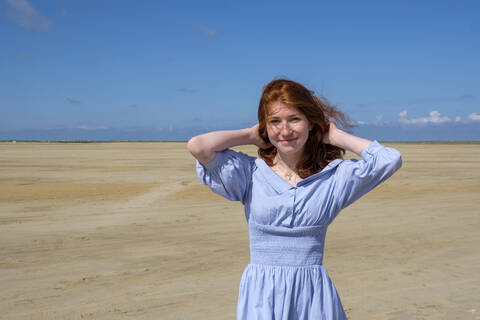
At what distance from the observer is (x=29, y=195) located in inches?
492

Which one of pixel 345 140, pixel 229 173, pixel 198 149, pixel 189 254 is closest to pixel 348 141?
pixel 345 140

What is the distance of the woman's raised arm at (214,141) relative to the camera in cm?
185

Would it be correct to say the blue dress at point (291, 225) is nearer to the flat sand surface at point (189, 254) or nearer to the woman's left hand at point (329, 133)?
the woman's left hand at point (329, 133)

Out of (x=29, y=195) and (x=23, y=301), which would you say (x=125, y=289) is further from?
(x=29, y=195)

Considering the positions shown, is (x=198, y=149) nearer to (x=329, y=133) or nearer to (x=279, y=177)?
(x=279, y=177)

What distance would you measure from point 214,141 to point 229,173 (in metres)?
0.15

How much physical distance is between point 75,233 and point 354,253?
199 inches

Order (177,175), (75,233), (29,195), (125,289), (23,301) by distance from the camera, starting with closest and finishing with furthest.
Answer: (23,301) < (125,289) < (75,233) < (29,195) < (177,175)

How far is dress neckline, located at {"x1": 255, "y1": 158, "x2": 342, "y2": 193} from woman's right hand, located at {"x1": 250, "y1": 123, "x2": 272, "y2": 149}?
0.12 meters

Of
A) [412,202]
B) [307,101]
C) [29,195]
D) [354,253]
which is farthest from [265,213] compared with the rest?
[29,195]

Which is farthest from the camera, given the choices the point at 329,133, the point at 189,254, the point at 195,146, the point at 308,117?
the point at 189,254

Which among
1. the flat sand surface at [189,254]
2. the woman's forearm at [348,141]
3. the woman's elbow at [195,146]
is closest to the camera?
the woman's elbow at [195,146]

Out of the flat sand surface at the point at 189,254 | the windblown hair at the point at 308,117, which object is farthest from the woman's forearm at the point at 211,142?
the flat sand surface at the point at 189,254

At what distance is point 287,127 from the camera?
Result: 1919 mm
